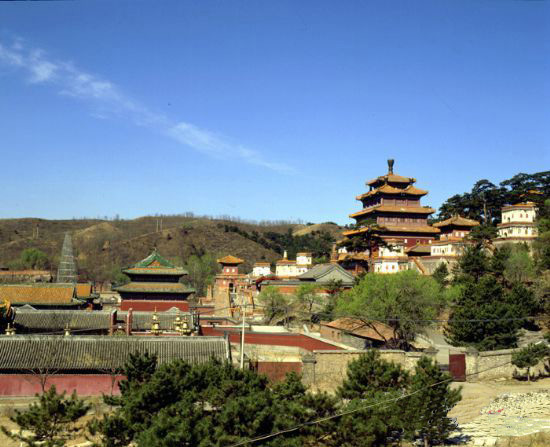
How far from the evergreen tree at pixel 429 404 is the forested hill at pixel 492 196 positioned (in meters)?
48.7

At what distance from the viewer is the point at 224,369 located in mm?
18219

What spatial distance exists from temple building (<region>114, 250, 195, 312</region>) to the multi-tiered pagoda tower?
58.3 feet

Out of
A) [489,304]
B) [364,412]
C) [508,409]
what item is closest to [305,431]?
[364,412]

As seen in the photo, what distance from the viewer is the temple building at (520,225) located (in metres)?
49.3

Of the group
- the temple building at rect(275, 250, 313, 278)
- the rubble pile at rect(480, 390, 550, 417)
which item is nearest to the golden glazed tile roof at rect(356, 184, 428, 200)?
the temple building at rect(275, 250, 313, 278)

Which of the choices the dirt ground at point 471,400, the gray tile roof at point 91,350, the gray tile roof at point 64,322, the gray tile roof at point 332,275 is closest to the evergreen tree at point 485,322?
the dirt ground at point 471,400

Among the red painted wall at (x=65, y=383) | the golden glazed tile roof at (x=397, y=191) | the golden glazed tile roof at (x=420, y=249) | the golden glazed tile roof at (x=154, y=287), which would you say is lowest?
the red painted wall at (x=65, y=383)

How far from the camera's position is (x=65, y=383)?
25.1m

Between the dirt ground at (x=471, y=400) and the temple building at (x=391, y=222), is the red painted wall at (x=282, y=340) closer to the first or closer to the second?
the dirt ground at (x=471, y=400)

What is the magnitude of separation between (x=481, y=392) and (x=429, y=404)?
1075 centimetres

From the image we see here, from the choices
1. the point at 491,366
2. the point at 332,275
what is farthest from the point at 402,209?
the point at 491,366

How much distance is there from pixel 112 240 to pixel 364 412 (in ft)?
420

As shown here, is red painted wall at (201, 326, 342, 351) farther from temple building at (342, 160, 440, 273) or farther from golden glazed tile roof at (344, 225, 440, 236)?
golden glazed tile roof at (344, 225, 440, 236)

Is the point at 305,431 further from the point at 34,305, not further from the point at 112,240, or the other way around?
the point at 112,240
